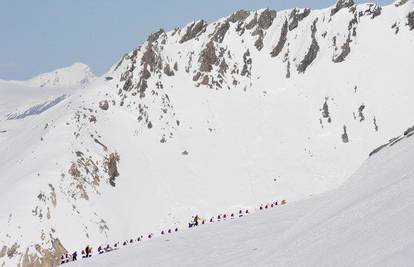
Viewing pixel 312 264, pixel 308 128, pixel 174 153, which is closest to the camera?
pixel 312 264

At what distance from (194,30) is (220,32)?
7.05 meters

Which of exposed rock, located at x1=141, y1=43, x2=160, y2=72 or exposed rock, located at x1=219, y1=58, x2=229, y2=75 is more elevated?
exposed rock, located at x1=219, y1=58, x2=229, y2=75

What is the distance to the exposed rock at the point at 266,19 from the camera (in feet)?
463

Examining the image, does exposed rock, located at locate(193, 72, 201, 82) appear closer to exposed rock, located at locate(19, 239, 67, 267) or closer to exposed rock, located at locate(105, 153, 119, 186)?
exposed rock, located at locate(105, 153, 119, 186)

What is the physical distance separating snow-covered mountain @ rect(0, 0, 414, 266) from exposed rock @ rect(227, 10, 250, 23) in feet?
0.98

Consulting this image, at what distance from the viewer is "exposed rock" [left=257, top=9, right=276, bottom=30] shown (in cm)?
14112

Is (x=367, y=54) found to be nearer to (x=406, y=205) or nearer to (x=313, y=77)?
(x=313, y=77)

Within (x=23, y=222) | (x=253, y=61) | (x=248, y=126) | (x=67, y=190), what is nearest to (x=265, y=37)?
(x=253, y=61)

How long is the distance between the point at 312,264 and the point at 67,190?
71524mm

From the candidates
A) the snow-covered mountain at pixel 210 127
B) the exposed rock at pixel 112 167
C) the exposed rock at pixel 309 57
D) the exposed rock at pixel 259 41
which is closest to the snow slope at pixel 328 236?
the snow-covered mountain at pixel 210 127

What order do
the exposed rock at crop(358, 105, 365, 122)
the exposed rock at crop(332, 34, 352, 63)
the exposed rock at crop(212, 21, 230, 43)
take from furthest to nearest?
1. the exposed rock at crop(212, 21, 230, 43)
2. the exposed rock at crop(332, 34, 352, 63)
3. the exposed rock at crop(358, 105, 365, 122)

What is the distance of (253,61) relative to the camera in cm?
13138

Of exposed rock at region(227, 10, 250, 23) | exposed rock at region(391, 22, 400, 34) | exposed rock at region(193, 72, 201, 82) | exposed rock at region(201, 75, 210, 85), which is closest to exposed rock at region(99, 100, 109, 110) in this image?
exposed rock at region(193, 72, 201, 82)

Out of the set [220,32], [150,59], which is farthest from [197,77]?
[220,32]
